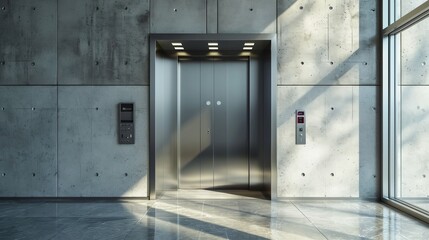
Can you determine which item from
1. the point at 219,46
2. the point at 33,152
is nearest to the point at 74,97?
the point at 33,152

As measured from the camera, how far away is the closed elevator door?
8305mm

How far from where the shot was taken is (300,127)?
7230 millimetres

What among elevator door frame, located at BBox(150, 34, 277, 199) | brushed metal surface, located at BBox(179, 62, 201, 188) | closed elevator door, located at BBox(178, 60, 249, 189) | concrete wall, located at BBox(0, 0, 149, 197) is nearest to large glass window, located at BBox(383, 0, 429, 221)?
elevator door frame, located at BBox(150, 34, 277, 199)

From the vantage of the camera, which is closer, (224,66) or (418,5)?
(418,5)

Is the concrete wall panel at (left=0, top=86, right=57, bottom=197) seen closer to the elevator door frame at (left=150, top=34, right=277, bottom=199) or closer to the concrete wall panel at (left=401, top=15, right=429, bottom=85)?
the elevator door frame at (left=150, top=34, right=277, bottom=199)

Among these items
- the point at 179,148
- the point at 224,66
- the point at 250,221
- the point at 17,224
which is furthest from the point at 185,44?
the point at 17,224

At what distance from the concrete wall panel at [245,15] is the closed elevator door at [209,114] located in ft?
3.80

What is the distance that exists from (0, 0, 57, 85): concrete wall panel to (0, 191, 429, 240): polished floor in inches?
91.2

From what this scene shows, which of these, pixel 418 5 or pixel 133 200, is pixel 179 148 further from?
pixel 418 5

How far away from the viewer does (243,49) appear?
26.2ft

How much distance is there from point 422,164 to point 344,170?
135cm

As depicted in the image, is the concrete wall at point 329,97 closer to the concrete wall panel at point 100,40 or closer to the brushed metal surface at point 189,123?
the brushed metal surface at point 189,123

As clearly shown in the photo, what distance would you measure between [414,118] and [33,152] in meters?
6.70

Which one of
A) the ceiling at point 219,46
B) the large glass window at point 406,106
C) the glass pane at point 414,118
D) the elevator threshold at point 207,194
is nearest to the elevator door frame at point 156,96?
the ceiling at point 219,46
